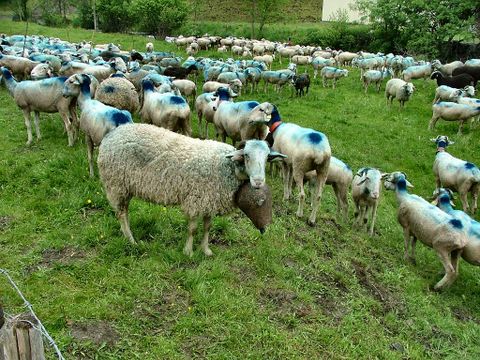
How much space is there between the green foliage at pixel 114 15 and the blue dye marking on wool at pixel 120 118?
3746 cm

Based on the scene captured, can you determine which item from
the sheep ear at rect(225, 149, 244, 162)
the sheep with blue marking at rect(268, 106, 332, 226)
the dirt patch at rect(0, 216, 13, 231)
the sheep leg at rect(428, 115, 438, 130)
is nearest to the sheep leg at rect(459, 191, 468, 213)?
the sheep with blue marking at rect(268, 106, 332, 226)

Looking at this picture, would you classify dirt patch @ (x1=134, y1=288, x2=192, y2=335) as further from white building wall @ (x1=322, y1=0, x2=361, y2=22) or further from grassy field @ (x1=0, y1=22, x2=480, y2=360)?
white building wall @ (x1=322, y1=0, x2=361, y2=22)

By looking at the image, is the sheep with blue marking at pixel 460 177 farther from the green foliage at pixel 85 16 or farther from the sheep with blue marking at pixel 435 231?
the green foliage at pixel 85 16

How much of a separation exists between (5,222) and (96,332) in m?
3.05

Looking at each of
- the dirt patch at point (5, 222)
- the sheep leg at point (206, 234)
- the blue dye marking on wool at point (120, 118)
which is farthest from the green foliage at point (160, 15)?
the sheep leg at point (206, 234)

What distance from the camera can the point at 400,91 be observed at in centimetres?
1698

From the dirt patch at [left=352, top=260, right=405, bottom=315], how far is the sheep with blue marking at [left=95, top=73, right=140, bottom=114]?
648 centimetres

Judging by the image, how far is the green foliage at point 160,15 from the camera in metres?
39.6

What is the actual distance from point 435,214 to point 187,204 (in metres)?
4.28

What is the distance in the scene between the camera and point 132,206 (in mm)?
7195

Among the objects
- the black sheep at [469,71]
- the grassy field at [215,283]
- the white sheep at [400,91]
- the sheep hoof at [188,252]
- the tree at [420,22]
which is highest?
the tree at [420,22]

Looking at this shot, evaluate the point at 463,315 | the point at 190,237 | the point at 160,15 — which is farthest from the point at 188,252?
the point at 160,15

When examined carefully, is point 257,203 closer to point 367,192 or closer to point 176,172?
point 176,172

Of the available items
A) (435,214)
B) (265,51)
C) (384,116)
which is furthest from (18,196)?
(265,51)
